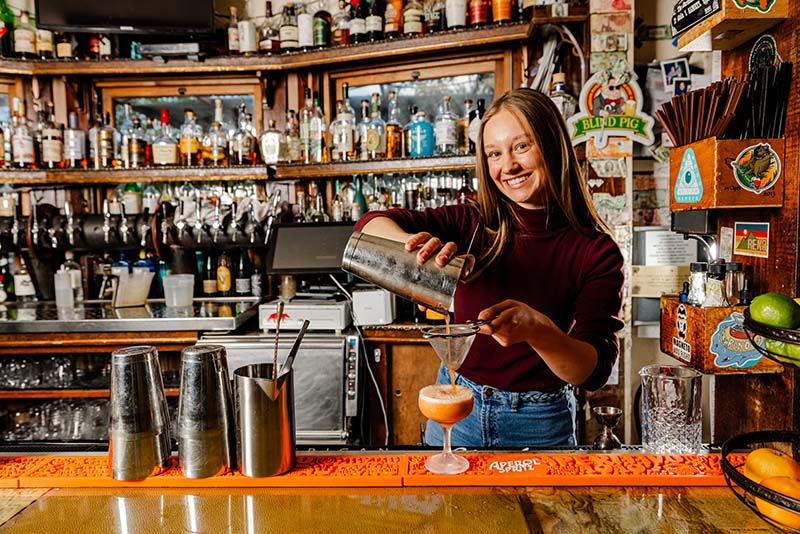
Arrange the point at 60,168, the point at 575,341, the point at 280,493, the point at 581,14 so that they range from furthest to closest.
→ 1. the point at 60,168
2. the point at 581,14
3. the point at 575,341
4. the point at 280,493

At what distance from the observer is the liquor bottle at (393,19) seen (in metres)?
3.23

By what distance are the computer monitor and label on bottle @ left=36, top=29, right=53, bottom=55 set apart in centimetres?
180

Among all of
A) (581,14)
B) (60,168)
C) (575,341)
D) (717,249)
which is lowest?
(575,341)

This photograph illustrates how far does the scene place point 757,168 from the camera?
1514mm

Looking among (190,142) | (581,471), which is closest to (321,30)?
(190,142)

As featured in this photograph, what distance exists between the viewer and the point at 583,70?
287cm

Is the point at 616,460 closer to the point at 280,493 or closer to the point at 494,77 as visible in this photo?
the point at 280,493

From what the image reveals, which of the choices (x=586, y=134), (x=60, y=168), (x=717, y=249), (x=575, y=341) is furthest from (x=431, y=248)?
(x=60, y=168)

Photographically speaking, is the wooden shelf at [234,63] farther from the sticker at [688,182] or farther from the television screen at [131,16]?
the sticker at [688,182]

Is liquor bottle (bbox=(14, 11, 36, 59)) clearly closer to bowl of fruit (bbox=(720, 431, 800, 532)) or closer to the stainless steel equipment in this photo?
the stainless steel equipment

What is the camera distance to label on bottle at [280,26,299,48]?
3371 millimetres

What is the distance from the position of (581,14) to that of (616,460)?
7.34 feet

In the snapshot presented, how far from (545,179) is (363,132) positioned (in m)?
1.94

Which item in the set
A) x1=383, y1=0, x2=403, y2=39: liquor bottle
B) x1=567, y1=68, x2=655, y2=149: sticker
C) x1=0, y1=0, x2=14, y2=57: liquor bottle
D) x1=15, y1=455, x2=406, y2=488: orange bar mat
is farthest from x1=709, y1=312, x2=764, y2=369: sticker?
x1=0, y1=0, x2=14, y2=57: liquor bottle
